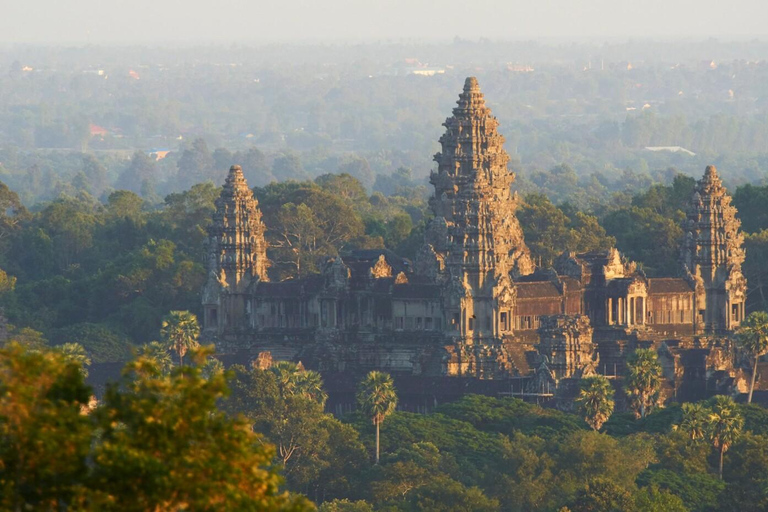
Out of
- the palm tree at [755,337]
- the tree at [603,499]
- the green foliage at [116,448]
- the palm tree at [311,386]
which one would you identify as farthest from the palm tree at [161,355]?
the green foliage at [116,448]

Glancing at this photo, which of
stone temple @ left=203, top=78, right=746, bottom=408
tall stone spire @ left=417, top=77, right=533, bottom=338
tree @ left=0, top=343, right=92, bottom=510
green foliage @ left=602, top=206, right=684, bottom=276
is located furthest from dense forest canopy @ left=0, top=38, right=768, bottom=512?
tall stone spire @ left=417, top=77, right=533, bottom=338

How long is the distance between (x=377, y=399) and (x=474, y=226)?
43.4ft

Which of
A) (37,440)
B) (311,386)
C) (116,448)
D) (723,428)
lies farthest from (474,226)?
(37,440)

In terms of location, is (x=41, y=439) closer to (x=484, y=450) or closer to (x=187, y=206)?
(x=484, y=450)

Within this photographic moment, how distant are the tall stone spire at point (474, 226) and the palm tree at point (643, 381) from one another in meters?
6.97

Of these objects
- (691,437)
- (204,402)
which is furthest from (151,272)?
(204,402)

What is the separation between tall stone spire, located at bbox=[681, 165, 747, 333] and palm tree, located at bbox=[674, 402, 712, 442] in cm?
1772

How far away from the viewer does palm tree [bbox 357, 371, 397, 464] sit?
7669 cm

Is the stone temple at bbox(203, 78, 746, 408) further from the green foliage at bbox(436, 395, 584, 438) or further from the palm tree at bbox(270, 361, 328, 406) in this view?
the green foliage at bbox(436, 395, 584, 438)

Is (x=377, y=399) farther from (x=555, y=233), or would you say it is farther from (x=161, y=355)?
(x=555, y=233)

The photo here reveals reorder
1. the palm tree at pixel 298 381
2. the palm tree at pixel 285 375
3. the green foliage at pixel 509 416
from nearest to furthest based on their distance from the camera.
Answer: the green foliage at pixel 509 416, the palm tree at pixel 285 375, the palm tree at pixel 298 381

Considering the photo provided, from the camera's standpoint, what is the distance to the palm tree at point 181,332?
8938 centimetres

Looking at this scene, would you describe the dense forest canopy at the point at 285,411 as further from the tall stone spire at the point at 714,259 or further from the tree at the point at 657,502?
the tall stone spire at the point at 714,259

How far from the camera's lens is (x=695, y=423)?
74.6m
